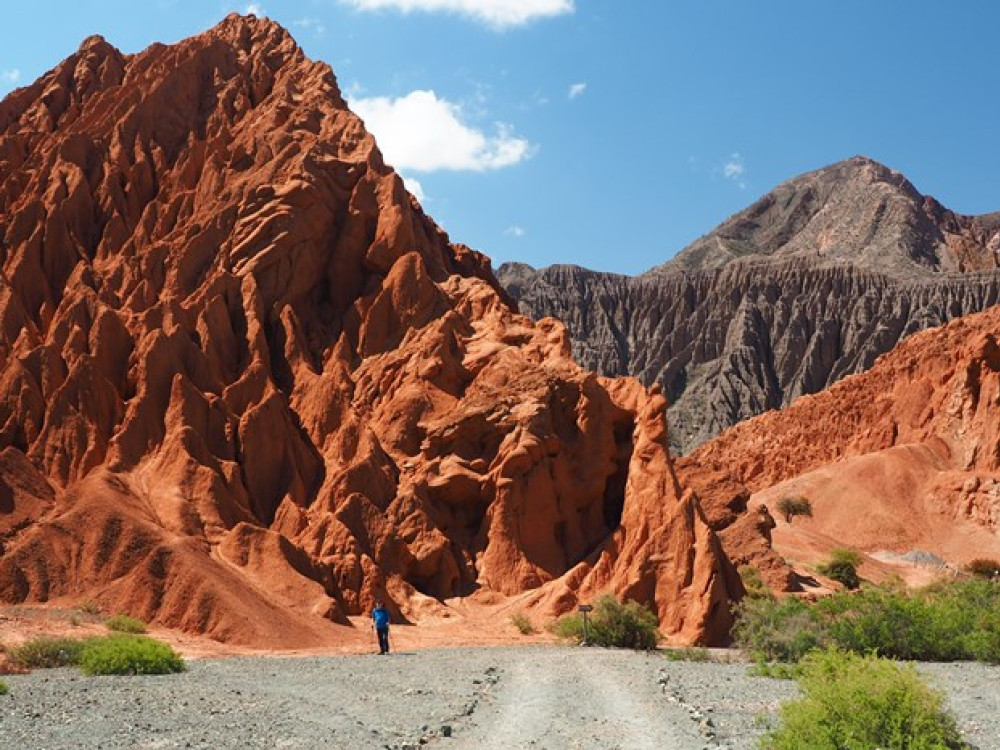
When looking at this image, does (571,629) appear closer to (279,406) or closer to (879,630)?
(879,630)

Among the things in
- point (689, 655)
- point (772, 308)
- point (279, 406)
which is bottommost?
point (689, 655)

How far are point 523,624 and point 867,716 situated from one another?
21.7 m

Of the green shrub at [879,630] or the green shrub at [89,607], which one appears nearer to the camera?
the green shrub at [879,630]

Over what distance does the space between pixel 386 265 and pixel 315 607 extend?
746 inches

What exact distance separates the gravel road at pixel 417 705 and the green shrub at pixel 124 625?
12.6 ft

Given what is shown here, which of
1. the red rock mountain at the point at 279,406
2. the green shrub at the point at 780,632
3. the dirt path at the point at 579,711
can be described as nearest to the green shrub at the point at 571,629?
the red rock mountain at the point at 279,406

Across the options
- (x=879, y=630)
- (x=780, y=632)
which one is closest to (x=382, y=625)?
(x=780, y=632)

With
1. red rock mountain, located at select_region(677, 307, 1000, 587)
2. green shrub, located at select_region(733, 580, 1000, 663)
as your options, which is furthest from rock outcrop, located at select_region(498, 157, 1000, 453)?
green shrub, located at select_region(733, 580, 1000, 663)

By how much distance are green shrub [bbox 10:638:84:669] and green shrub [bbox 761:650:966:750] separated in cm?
1649

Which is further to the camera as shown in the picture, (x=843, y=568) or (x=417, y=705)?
(x=843, y=568)

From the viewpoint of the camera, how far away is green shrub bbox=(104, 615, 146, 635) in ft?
90.4

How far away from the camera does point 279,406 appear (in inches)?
1532

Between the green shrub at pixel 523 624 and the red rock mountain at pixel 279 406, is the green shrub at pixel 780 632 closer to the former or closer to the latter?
the red rock mountain at pixel 279 406

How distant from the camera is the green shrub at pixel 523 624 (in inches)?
1312
